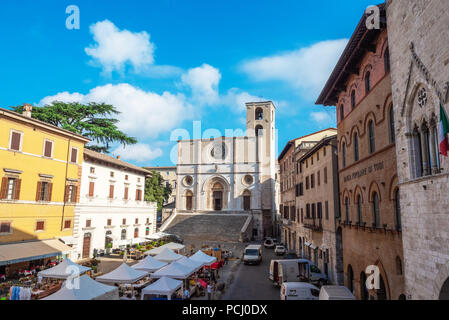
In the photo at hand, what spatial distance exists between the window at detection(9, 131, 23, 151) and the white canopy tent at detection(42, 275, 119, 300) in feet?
42.3

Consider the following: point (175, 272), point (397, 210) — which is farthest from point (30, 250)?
point (397, 210)

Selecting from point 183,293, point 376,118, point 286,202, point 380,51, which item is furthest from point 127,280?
point 286,202

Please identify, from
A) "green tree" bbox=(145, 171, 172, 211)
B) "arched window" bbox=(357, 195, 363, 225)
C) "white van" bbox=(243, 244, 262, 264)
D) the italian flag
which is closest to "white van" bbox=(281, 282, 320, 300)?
"arched window" bbox=(357, 195, 363, 225)

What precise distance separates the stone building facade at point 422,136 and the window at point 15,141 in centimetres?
2202

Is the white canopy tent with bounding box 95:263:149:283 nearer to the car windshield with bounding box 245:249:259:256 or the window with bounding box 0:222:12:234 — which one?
the window with bounding box 0:222:12:234

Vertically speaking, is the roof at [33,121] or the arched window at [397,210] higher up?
the roof at [33,121]

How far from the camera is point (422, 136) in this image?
970 cm

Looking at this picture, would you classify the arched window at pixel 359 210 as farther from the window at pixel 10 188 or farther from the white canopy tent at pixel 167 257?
the window at pixel 10 188

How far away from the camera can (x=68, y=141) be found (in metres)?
25.3

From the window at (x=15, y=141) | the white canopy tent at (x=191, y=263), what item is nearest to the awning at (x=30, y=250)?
the window at (x=15, y=141)

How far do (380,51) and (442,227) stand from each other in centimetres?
806

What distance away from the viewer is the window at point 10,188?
20.0m

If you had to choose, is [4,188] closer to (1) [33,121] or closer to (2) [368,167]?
(1) [33,121]

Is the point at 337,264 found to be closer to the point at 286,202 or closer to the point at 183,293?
the point at 183,293
